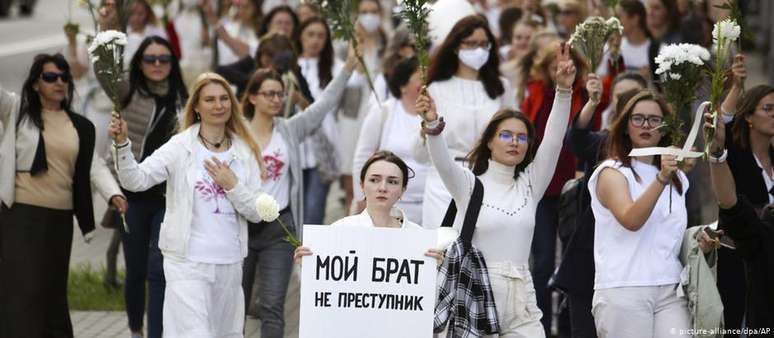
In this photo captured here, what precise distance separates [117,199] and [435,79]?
2.16 meters

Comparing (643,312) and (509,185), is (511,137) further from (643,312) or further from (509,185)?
(643,312)

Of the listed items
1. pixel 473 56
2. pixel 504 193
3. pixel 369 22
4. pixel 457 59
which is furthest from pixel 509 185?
pixel 369 22

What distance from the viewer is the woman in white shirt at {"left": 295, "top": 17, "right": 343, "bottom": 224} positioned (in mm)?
11711

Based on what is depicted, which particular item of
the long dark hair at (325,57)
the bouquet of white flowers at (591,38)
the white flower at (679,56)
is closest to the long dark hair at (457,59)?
the bouquet of white flowers at (591,38)

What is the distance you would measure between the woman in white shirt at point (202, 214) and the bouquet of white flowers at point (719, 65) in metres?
2.56

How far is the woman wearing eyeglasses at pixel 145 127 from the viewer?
9.84 metres

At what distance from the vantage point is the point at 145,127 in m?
9.96

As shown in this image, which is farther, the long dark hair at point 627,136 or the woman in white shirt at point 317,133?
the woman in white shirt at point 317,133

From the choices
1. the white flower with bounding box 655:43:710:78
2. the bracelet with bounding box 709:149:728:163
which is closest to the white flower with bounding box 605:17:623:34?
the white flower with bounding box 655:43:710:78

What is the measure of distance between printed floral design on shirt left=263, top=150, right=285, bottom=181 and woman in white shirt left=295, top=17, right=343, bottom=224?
1.85 meters

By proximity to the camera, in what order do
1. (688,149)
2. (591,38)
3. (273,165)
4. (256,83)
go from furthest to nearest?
1. (256,83)
2. (273,165)
3. (591,38)
4. (688,149)

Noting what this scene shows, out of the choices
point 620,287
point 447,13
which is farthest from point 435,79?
point 620,287

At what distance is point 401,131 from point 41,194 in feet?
7.65

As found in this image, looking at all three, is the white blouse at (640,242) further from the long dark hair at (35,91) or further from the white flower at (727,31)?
the long dark hair at (35,91)
